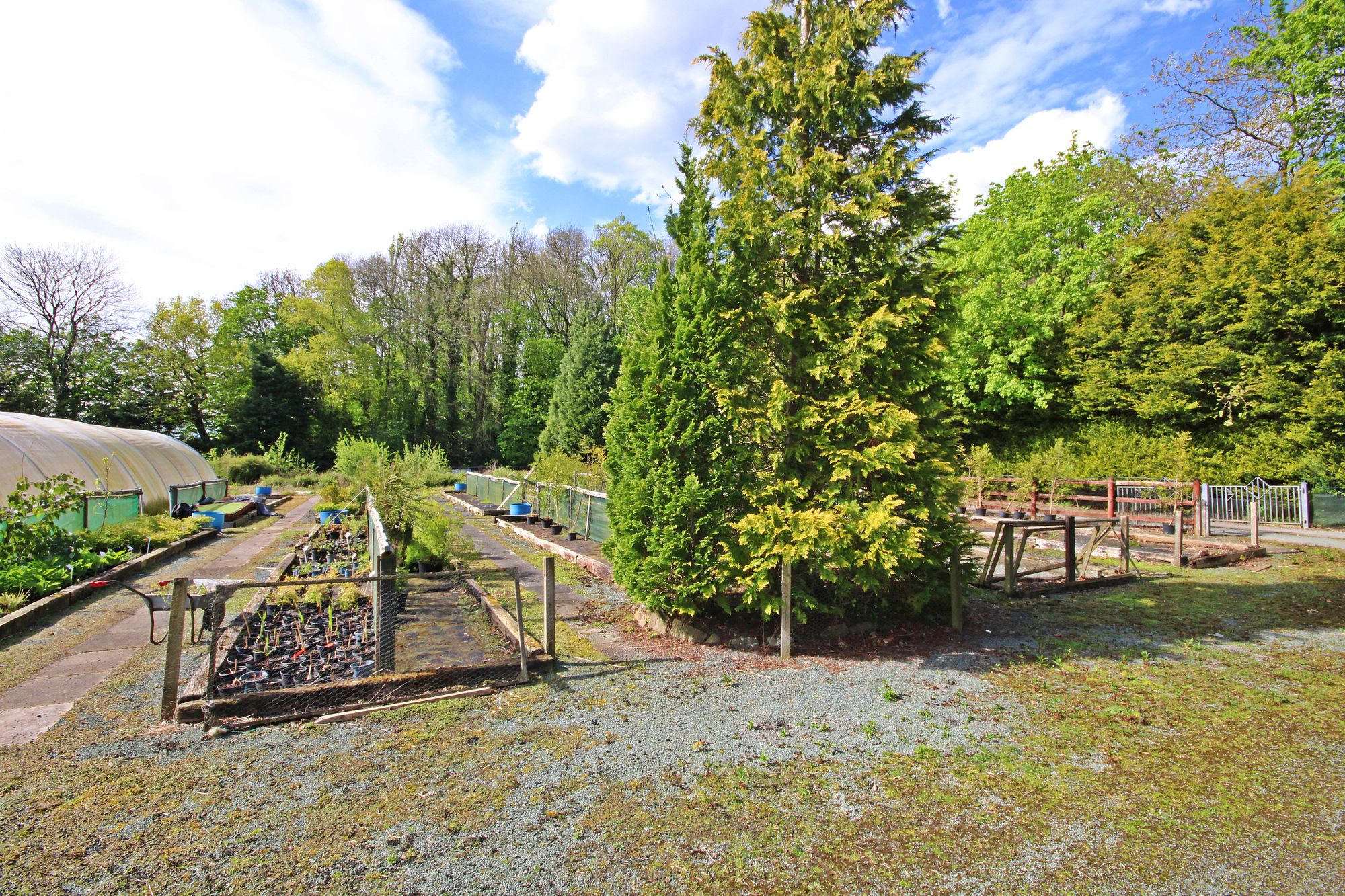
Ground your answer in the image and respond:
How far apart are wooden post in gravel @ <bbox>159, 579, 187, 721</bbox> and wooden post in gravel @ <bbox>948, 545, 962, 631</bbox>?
6940mm

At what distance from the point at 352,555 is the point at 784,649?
26.8ft

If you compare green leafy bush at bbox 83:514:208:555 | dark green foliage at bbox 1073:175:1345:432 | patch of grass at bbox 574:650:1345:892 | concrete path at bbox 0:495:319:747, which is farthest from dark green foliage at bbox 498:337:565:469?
patch of grass at bbox 574:650:1345:892

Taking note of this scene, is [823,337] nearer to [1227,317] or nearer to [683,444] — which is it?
[683,444]

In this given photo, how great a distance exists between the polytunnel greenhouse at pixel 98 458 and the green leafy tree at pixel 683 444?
10.5 meters

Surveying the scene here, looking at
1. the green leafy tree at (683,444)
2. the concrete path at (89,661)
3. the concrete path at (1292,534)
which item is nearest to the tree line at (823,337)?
the green leafy tree at (683,444)

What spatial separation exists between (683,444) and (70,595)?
26.9ft

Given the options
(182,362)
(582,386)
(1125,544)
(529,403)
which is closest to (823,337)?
(1125,544)

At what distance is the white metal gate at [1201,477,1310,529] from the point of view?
17.7 metres

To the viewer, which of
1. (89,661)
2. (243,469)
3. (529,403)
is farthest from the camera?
(529,403)

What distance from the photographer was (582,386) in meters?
33.9

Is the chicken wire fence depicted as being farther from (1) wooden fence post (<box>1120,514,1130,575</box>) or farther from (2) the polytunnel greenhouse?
(1) wooden fence post (<box>1120,514,1130,575</box>)

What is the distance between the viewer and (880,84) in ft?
21.4

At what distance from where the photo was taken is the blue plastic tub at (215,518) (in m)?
15.6

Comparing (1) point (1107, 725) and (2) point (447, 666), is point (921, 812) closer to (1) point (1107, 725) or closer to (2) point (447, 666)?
(1) point (1107, 725)
